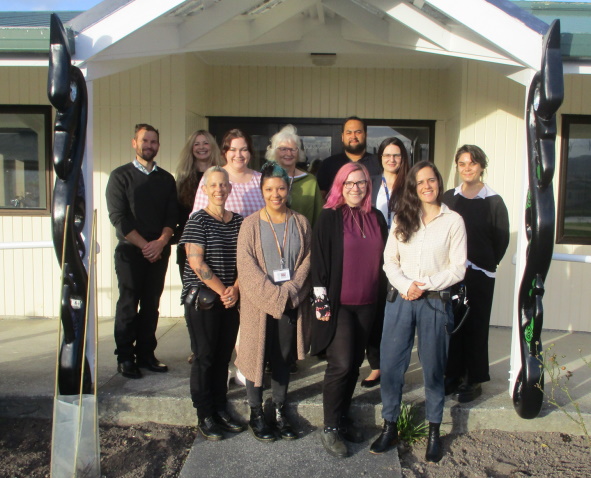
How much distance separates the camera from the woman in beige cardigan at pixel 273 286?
314 cm

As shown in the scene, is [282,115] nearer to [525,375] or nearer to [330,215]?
[330,215]

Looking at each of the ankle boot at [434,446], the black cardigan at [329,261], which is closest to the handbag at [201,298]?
the black cardigan at [329,261]

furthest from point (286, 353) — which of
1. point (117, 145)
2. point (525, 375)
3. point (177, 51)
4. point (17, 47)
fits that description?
point (117, 145)

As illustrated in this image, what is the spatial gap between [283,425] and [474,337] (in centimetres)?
141

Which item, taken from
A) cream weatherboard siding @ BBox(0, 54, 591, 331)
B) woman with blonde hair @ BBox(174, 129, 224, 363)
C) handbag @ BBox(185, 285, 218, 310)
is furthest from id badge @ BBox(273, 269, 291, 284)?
cream weatherboard siding @ BBox(0, 54, 591, 331)

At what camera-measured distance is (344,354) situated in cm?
317

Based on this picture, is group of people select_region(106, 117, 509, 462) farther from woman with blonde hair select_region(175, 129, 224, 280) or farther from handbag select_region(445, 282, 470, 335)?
woman with blonde hair select_region(175, 129, 224, 280)

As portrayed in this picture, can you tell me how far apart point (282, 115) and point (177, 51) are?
2384 mm

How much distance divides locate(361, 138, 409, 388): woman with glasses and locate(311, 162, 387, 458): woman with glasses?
1.21ft

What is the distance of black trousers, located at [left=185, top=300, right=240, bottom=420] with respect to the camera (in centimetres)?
324

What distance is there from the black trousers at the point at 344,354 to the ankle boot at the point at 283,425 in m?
0.26

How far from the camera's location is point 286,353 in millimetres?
3264

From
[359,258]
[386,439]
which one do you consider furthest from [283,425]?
[359,258]

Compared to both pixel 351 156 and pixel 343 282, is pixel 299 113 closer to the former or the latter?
pixel 351 156
